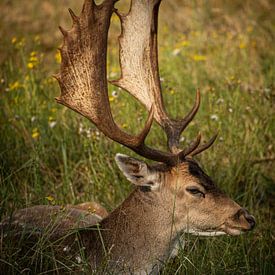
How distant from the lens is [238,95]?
643 centimetres

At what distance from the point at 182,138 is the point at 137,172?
1345 mm

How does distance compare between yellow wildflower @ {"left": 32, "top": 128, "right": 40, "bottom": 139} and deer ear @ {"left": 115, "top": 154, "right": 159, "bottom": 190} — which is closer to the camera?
deer ear @ {"left": 115, "top": 154, "right": 159, "bottom": 190}

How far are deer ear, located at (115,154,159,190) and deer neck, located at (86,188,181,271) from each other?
0.08 m

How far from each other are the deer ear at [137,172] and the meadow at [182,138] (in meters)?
0.44

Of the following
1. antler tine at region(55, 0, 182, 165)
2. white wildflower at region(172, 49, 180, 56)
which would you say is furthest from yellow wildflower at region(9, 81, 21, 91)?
antler tine at region(55, 0, 182, 165)

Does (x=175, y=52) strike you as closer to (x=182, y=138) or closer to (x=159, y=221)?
(x=182, y=138)

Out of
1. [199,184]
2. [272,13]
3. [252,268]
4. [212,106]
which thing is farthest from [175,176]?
[272,13]

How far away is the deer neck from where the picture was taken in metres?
4.37

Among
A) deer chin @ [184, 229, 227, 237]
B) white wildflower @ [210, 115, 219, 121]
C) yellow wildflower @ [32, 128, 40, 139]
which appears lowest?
deer chin @ [184, 229, 227, 237]

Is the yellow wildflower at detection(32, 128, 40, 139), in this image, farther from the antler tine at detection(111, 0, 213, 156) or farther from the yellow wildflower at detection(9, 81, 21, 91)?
the antler tine at detection(111, 0, 213, 156)

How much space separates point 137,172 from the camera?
4.38 meters

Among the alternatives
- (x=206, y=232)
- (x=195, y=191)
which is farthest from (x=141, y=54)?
(x=206, y=232)

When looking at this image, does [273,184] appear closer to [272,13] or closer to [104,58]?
[104,58]

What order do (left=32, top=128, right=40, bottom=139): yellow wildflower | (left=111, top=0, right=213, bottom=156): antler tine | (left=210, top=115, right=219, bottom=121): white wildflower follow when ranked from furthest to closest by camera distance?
(left=210, top=115, right=219, bottom=121): white wildflower, (left=32, top=128, right=40, bottom=139): yellow wildflower, (left=111, top=0, right=213, bottom=156): antler tine
